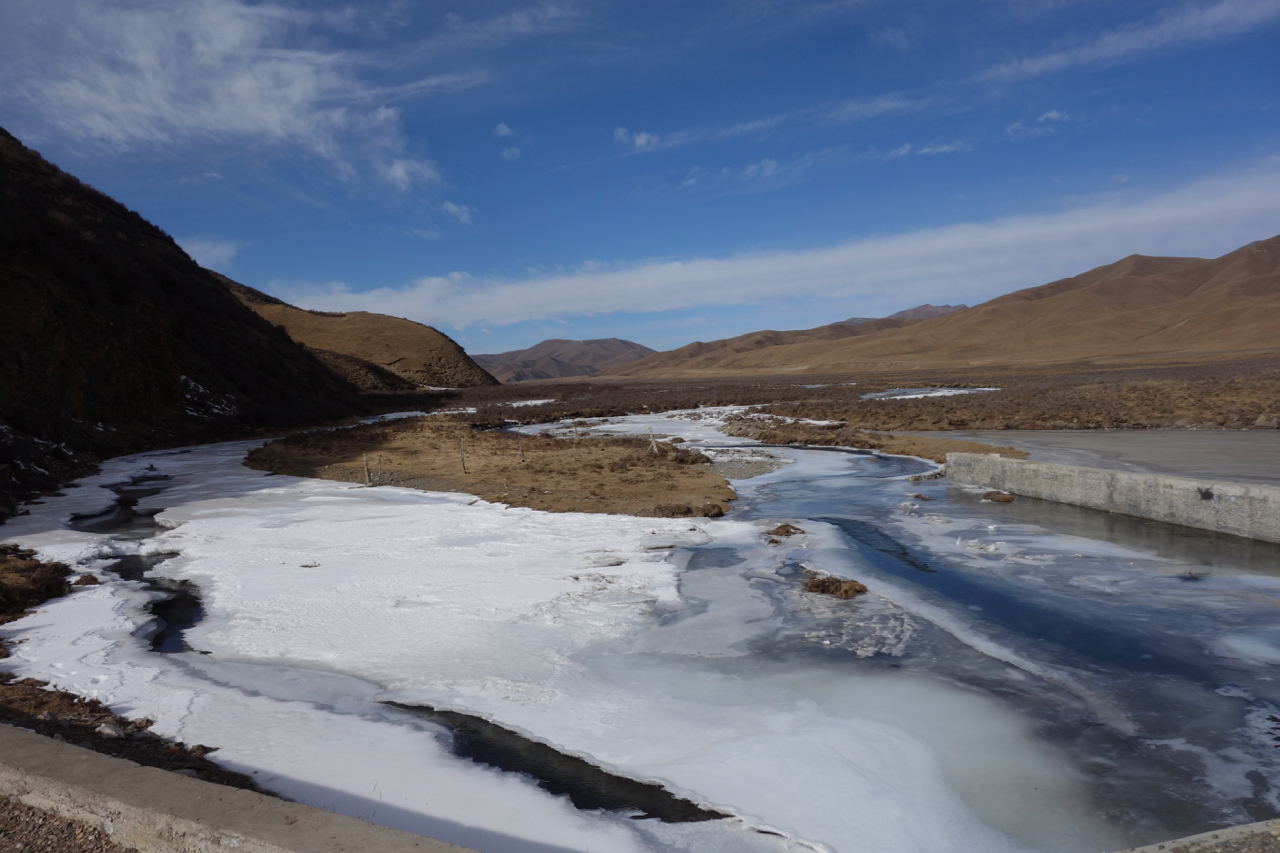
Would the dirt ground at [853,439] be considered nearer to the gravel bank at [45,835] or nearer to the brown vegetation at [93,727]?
the brown vegetation at [93,727]

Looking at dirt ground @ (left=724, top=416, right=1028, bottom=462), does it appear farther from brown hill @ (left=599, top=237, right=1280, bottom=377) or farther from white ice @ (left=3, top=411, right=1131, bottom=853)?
brown hill @ (left=599, top=237, right=1280, bottom=377)

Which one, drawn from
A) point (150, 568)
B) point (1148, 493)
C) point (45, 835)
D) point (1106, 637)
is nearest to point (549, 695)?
point (45, 835)

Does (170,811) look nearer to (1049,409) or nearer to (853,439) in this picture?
(853,439)

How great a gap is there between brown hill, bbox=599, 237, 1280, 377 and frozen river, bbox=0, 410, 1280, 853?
73.7 m

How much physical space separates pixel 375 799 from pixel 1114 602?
6802mm

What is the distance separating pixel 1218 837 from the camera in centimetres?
331

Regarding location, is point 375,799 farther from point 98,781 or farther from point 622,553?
point 622,553

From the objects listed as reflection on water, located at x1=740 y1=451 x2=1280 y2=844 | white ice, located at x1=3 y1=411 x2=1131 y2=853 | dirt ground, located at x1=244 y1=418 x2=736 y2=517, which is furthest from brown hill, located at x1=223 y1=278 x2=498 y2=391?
reflection on water, located at x1=740 y1=451 x2=1280 y2=844

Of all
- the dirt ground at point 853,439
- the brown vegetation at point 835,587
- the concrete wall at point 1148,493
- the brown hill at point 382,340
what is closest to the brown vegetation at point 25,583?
the brown vegetation at point 835,587

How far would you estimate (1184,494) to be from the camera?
10.2 meters

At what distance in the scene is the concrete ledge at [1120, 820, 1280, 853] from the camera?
323 centimetres

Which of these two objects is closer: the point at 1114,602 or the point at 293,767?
the point at 293,767

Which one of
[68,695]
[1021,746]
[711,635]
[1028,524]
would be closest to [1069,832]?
[1021,746]

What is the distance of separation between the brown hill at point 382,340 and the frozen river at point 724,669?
58656 millimetres
